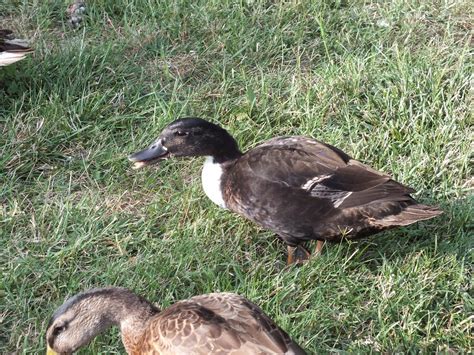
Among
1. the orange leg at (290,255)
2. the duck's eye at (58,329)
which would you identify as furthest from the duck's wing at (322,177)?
the duck's eye at (58,329)

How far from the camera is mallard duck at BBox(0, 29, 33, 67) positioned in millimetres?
4824

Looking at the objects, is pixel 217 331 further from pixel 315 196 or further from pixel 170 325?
pixel 315 196

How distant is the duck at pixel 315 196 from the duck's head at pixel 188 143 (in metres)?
0.20

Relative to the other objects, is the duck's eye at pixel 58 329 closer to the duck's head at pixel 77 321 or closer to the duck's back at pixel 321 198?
the duck's head at pixel 77 321

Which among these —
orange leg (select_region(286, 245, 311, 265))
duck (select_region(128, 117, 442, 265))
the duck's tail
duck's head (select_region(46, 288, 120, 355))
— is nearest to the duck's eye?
duck's head (select_region(46, 288, 120, 355))

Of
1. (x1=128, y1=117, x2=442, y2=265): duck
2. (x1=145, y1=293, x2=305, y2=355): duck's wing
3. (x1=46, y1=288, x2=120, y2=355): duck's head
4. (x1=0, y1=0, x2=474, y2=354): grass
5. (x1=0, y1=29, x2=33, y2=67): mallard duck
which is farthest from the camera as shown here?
(x1=0, y1=29, x2=33, y2=67): mallard duck

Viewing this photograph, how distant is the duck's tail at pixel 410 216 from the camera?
149 inches

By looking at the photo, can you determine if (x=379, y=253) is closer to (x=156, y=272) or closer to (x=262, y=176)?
(x=262, y=176)

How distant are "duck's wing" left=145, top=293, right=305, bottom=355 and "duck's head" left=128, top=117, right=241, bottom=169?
3.99ft

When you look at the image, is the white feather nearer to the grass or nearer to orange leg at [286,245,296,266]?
the grass

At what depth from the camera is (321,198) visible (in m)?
3.82

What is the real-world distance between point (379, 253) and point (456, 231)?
1.44ft

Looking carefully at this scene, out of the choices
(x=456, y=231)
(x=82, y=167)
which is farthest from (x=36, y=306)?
(x=456, y=231)

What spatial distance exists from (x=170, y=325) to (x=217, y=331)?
7.9 inches
